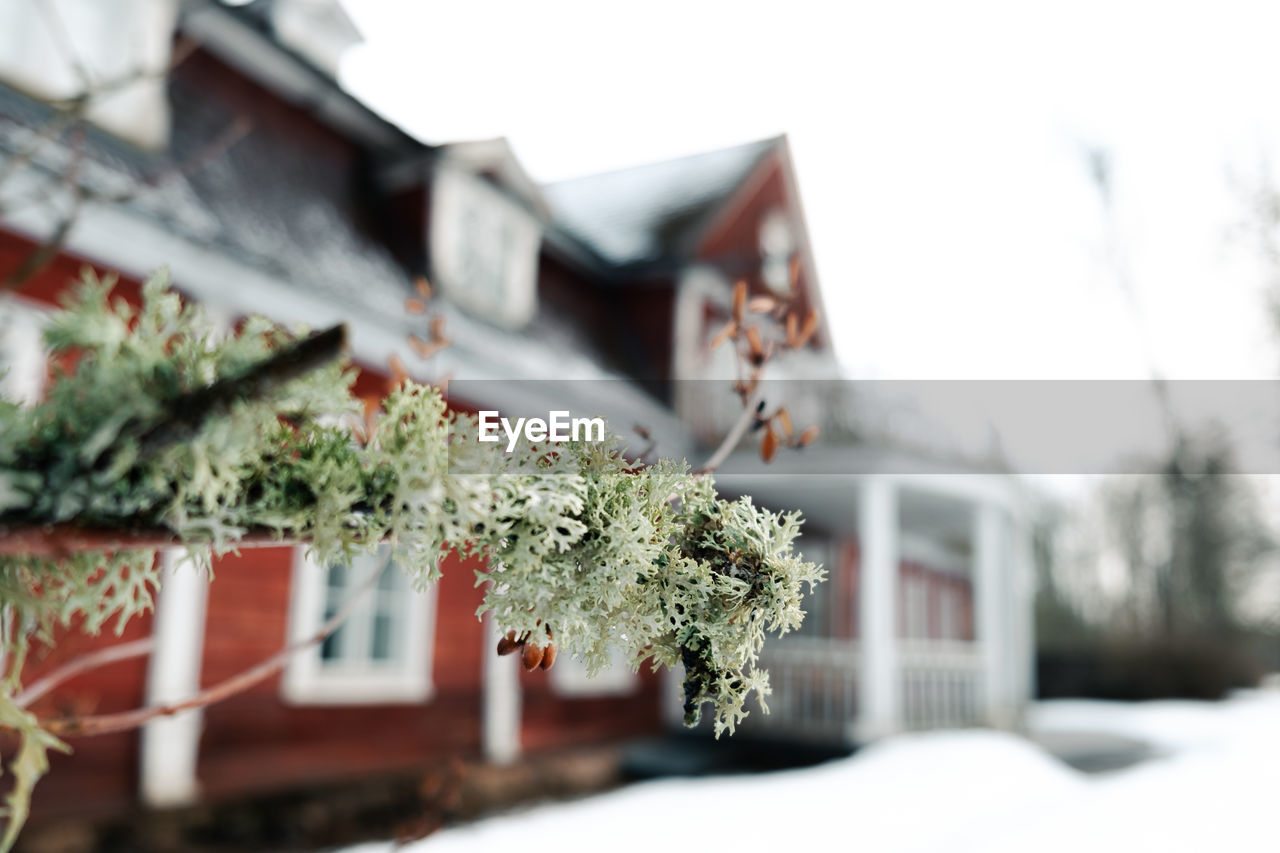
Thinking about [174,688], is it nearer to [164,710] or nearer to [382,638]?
[382,638]

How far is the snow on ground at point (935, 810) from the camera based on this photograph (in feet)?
15.7

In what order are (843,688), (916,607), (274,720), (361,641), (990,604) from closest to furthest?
(274,720), (361,641), (843,688), (990,604), (916,607)

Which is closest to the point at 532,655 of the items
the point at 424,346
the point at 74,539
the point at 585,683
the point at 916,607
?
the point at 74,539

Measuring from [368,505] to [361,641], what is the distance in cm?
677

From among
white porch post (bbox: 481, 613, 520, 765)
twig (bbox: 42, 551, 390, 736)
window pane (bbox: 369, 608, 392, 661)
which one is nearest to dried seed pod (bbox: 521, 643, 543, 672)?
twig (bbox: 42, 551, 390, 736)

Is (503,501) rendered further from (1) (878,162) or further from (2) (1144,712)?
(2) (1144,712)

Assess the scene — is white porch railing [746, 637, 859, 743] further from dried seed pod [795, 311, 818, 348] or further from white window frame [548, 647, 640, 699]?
dried seed pod [795, 311, 818, 348]

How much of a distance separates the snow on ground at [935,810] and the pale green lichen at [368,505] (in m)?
3.96

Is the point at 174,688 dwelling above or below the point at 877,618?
below

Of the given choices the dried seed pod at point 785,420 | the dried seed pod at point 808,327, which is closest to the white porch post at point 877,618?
the dried seed pod at point 808,327

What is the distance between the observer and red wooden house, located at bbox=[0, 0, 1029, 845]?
4.93 m

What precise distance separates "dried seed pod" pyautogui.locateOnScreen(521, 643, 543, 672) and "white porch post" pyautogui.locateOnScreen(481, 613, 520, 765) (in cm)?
746

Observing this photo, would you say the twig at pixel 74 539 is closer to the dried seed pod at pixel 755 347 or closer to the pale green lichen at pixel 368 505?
the pale green lichen at pixel 368 505

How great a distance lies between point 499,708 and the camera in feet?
25.9
